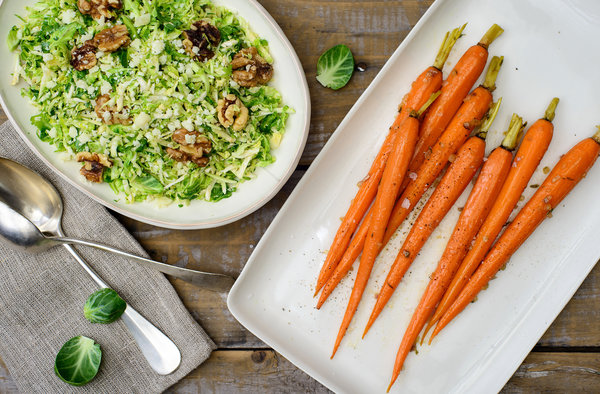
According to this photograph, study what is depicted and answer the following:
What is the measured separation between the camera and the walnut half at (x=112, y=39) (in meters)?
1.85

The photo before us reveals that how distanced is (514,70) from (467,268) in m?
0.92

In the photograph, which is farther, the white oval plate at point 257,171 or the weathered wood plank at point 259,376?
the weathered wood plank at point 259,376

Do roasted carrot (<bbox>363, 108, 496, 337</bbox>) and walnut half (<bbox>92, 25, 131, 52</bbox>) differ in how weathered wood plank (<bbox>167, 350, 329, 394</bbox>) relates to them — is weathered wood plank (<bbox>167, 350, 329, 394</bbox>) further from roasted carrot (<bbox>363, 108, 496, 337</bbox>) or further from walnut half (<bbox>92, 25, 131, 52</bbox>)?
walnut half (<bbox>92, 25, 131, 52</bbox>)

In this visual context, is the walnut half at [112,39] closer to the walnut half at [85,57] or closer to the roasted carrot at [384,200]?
the walnut half at [85,57]

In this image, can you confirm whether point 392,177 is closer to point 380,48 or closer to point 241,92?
point 380,48

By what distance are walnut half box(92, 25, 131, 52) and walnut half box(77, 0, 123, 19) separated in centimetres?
7

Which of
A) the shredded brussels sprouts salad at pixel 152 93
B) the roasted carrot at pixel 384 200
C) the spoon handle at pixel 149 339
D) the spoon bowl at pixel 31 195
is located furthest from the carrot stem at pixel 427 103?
the spoon bowl at pixel 31 195

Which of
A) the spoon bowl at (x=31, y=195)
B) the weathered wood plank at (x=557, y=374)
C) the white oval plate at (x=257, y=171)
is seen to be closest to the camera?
the white oval plate at (x=257, y=171)

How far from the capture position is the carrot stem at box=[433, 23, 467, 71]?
182cm

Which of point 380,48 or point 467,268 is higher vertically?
point 380,48

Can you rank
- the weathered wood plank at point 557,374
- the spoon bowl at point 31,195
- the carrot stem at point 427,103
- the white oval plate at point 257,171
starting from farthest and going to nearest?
the spoon bowl at point 31,195
the weathered wood plank at point 557,374
the white oval plate at point 257,171
the carrot stem at point 427,103

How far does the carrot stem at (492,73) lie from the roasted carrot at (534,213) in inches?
17.5

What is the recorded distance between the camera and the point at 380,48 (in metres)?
2.02

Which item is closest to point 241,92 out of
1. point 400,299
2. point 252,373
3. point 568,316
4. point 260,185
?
point 260,185
